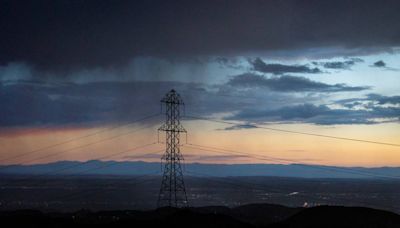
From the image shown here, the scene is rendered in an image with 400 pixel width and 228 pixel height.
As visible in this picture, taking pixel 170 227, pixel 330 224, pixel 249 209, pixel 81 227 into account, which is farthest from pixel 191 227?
pixel 249 209

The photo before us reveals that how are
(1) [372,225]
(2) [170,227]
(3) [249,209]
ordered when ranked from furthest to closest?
(3) [249,209], (1) [372,225], (2) [170,227]

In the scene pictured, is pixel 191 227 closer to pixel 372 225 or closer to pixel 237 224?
pixel 237 224

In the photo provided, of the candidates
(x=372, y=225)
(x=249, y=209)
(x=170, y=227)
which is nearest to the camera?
(x=170, y=227)

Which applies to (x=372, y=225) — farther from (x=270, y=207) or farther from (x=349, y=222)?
(x=270, y=207)

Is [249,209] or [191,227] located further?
[249,209]

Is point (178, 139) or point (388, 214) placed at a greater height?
point (178, 139)

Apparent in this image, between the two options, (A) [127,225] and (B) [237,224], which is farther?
(B) [237,224]

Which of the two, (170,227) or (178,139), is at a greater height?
(178,139)

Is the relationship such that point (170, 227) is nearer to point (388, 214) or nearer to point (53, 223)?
point (53, 223)

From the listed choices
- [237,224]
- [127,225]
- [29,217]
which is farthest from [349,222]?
[29,217]
